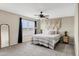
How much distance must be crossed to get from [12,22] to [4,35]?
1.90 ft

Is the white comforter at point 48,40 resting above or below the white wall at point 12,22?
below

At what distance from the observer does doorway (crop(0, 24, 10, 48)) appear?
9.15 feet

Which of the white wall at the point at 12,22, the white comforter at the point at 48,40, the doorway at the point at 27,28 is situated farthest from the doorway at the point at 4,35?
the white comforter at the point at 48,40

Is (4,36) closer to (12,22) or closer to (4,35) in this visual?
(4,35)

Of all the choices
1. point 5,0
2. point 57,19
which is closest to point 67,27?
point 57,19

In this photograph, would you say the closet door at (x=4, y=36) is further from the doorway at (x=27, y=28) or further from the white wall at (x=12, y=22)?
the doorway at (x=27, y=28)

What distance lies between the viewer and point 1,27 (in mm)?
3135

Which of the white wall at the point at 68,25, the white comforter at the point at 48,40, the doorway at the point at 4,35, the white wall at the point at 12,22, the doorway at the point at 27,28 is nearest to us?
the white wall at the point at 68,25

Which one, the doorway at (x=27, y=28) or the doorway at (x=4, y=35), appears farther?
the doorway at (x=4, y=35)

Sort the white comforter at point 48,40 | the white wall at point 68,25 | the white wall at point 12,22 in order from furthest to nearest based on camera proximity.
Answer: the white comforter at point 48,40
the white wall at point 12,22
the white wall at point 68,25

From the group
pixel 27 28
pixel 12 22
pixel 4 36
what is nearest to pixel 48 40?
pixel 27 28

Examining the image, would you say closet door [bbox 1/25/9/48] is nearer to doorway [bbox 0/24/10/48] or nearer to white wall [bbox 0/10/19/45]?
doorway [bbox 0/24/10/48]

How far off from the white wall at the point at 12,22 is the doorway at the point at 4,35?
5.1 inches

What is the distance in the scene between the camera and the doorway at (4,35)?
279 cm
